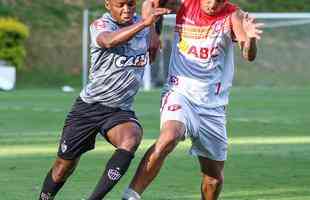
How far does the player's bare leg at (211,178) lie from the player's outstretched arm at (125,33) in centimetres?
134

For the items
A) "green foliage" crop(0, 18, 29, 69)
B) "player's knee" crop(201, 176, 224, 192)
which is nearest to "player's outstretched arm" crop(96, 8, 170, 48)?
"player's knee" crop(201, 176, 224, 192)

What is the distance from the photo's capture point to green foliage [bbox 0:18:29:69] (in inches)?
1435

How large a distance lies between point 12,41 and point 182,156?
22.2 m

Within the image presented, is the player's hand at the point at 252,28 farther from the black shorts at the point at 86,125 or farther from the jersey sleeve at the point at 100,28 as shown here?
the black shorts at the point at 86,125

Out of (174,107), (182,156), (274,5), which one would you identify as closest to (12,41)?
(274,5)

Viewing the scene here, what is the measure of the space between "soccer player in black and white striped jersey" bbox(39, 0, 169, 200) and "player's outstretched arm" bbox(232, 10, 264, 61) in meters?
0.82

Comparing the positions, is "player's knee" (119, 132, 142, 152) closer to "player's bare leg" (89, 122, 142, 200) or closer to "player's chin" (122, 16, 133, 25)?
"player's bare leg" (89, 122, 142, 200)

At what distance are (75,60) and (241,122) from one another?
729 inches

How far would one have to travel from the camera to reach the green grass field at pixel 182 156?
11883 mm

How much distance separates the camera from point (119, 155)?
32.4 feet

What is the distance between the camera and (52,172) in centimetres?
1048

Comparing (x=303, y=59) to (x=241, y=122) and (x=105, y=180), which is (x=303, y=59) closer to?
(x=241, y=122)

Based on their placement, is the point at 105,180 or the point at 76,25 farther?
the point at 76,25

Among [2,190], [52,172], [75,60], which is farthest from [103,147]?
[75,60]
